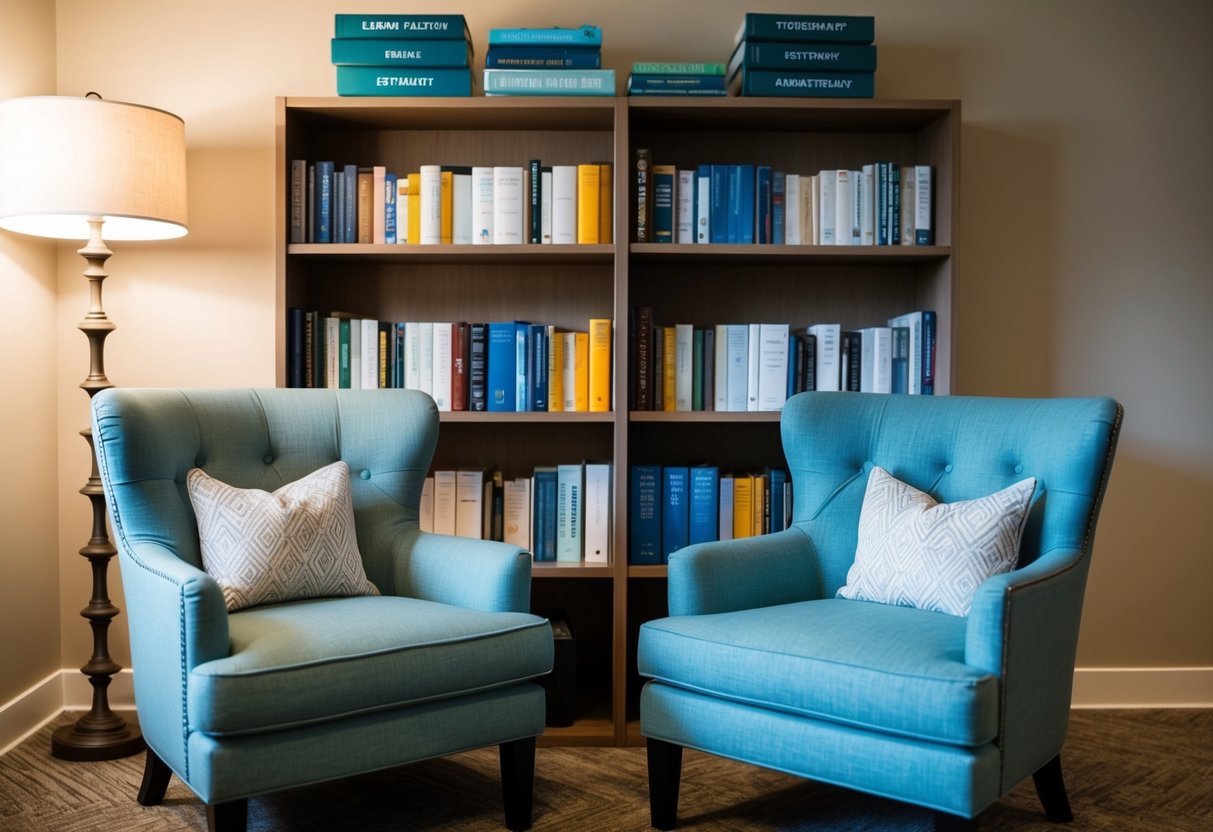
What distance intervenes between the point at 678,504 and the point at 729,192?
854 millimetres

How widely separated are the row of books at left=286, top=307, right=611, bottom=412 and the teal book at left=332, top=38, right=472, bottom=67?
0.67m

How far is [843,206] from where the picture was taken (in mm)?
2867

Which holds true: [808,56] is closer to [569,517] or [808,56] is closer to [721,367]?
[721,367]

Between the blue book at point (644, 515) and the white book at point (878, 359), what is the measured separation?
0.63m

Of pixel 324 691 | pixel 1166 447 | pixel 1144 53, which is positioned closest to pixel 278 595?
pixel 324 691

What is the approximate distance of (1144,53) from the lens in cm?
311

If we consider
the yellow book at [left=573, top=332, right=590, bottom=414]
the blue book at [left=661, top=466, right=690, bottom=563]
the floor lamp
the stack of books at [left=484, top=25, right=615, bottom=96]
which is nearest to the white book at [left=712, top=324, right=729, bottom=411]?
the blue book at [left=661, top=466, right=690, bottom=563]

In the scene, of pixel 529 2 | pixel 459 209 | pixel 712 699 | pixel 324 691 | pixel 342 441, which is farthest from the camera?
pixel 529 2

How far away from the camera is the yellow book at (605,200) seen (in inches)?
112

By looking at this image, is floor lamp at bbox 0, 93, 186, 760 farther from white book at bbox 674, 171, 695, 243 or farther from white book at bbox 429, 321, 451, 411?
white book at bbox 674, 171, 695, 243

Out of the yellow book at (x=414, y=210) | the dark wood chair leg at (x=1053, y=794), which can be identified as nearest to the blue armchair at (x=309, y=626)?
the yellow book at (x=414, y=210)

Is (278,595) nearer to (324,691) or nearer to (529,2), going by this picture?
(324,691)

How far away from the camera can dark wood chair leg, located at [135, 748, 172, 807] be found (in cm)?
228

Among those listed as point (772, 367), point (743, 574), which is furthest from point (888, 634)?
point (772, 367)
